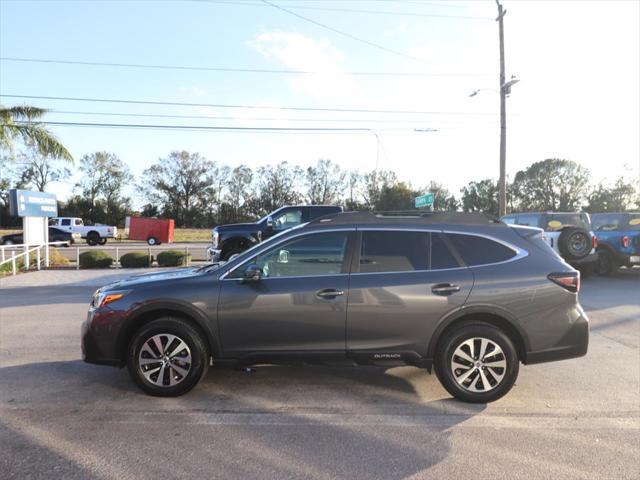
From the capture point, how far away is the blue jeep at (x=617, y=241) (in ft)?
44.9

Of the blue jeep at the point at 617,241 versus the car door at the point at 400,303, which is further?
the blue jeep at the point at 617,241

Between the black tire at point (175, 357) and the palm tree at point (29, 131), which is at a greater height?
the palm tree at point (29, 131)

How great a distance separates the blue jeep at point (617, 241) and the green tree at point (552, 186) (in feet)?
229

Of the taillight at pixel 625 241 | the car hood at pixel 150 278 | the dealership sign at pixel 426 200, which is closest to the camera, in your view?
the car hood at pixel 150 278

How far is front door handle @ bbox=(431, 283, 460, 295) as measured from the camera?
4277 mm

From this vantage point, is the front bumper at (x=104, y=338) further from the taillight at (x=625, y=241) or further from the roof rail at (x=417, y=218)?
the taillight at (x=625, y=241)

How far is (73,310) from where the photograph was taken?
9.20 m

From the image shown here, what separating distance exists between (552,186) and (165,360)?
88383 mm

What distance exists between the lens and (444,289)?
428cm

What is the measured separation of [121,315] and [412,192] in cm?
6631

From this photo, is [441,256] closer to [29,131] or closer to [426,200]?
[426,200]

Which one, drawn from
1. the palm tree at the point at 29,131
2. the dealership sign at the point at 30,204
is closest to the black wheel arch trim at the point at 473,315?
the dealership sign at the point at 30,204

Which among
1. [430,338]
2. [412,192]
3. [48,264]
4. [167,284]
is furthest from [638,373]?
[412,192]

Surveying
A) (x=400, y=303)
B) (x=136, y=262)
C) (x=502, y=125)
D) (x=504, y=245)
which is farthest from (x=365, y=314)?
(x=502, y=125)
